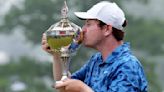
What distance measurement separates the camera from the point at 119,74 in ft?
11.7

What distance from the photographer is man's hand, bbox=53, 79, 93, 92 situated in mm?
3543

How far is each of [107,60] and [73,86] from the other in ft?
0.65

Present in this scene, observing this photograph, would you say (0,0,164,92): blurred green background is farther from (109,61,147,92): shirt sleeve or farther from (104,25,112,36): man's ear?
(109,61,147,92): shirt sleeve

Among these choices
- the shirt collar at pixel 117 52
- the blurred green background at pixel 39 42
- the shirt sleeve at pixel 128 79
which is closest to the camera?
the shirt sleeve at pixel 128 79

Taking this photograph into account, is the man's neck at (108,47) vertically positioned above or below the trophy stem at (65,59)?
above

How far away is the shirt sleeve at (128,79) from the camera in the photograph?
3.51 metres

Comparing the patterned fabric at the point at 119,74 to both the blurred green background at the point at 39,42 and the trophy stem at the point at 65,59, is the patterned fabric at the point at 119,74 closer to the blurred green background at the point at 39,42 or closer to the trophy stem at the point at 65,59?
the trophy stem at the point at 65,59

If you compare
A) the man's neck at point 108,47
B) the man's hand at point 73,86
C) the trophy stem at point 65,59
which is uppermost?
the man's neck at point 108,47

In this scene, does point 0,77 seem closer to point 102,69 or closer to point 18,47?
point 18,47

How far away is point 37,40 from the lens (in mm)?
30516

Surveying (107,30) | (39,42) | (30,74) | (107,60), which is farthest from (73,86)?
(39,42)

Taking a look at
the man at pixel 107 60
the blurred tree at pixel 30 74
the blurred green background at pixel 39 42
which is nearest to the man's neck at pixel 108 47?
the man at pixel 107 60

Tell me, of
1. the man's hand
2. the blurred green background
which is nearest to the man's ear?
the man's hand

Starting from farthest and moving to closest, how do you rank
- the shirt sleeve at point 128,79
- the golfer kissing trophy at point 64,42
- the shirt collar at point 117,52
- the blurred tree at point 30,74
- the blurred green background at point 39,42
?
the blurred green background at point 39,42, the blurred tree at point 30,74, the golfer kissing trophy at point 64,42, the shirt collar at point 117,52, the shirt sleeve at point 128,79
